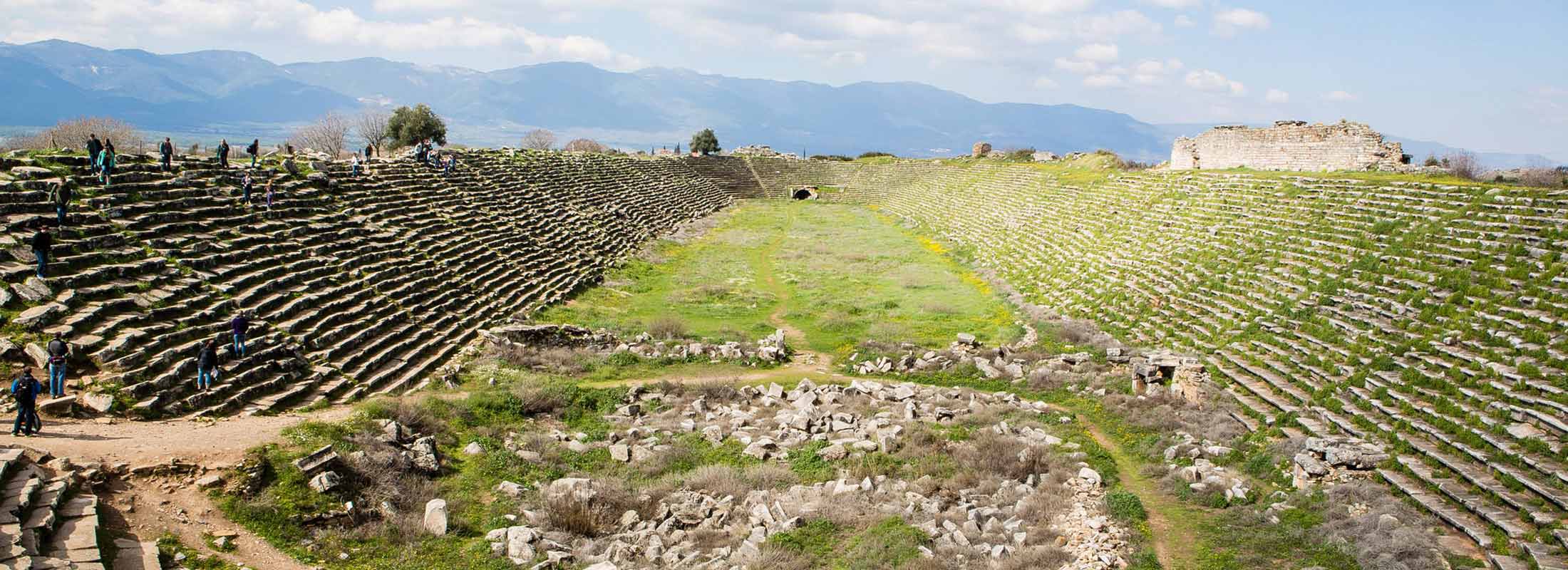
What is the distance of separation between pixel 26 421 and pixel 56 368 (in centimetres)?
152

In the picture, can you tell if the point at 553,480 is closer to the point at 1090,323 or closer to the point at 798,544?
the point at 798,544

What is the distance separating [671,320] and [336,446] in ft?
48.2

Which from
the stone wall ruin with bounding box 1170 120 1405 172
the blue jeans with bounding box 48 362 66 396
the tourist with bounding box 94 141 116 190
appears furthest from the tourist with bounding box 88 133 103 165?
the stone wall ruin with bounding box 1170 120 1405 172

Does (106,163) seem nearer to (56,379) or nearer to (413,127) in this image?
(56,379)

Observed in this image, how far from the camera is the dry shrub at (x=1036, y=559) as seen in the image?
11.2 meters

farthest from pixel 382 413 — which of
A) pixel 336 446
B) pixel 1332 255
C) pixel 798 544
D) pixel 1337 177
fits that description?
pixel 1337 177

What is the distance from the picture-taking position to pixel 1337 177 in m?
26.7

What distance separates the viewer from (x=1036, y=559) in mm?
11375

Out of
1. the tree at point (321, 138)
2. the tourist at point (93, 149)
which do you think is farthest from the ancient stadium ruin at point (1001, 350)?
the tree at point (321, 138)

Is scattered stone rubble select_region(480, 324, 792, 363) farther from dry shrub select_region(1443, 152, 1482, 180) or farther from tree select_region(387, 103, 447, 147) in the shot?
tree select_region(387, 103, 447, 147)

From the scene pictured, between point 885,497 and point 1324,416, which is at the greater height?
point 1324,416

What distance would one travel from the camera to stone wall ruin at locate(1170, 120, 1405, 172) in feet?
99.5

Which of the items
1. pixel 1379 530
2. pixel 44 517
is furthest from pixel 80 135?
pixel 1379 530

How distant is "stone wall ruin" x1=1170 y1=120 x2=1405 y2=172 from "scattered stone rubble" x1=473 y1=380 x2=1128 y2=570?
67.9 feet
